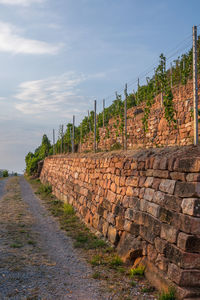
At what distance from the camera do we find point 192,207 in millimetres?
3385

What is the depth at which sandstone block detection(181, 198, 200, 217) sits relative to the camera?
3350 mm

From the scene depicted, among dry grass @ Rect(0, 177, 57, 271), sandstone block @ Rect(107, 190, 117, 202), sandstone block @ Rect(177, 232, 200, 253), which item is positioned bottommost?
dry grass @ Rect(0, 177, 57, 271)

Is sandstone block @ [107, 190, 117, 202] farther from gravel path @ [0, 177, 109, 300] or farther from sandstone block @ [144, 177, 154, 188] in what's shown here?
sandstone block @ [144, 177, 154, 188]

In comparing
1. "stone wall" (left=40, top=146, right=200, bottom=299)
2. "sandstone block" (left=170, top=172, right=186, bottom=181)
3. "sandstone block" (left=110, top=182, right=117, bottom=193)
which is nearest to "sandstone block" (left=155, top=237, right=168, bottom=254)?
"stone wall" (left=40, top=146, right=200, bottom=299)

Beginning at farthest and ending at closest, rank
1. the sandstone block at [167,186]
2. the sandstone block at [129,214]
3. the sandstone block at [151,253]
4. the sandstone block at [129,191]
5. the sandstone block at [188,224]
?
1. the sandstone block at [129,191]
2. the sandstone block at [129,214]
3. the sandstone block at [151,253]
4. the sandstone block at [167,186]
5. the sandstone block at [188,224]

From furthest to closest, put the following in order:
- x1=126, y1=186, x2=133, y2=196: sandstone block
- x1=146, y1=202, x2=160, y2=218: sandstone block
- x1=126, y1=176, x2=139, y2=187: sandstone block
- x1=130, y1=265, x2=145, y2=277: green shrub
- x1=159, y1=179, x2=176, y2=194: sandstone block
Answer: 1. x1=126, y1=186, x2=133, y2=196: sandstone block
2. x1=126, y1=176, x2=139, y2=187: sandstone block
3. x1=130, y1=265, x2=145, y2=277: green shrub
4. x1=146, y1=202, x2=160, y2=218: sandstone block
5. x1=159, y1=179, x2=176, y2=194: sandstone block

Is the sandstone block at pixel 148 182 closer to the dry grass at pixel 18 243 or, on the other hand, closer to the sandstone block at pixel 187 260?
the sandstone block at pixel 187 260

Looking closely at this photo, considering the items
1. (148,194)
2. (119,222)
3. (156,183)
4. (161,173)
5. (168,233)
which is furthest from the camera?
(119,222)

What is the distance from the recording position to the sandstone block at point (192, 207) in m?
3.35

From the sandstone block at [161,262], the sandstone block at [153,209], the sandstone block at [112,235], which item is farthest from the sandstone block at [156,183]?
the sandstone block at [112,235]

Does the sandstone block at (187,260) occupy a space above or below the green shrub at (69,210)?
above

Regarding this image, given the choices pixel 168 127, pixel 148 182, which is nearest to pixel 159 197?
pixel 148 182

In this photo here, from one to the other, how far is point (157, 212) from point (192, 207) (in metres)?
0.91

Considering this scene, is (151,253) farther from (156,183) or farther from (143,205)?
(156,183)
